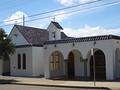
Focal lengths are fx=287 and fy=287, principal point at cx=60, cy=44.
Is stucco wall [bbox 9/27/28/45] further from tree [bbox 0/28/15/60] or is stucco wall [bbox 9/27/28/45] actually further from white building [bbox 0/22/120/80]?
tree [bbox 0/28/15/60]

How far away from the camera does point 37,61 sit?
36375 millimetres

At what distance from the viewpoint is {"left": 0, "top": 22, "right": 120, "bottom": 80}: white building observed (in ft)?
90.3

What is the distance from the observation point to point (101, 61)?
3119 cm

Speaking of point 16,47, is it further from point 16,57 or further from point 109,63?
point 109,63

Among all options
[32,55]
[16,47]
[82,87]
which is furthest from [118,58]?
[16,47]

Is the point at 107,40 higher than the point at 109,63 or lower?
higher

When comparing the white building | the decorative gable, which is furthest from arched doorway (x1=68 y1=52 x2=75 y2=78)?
the decorative gable

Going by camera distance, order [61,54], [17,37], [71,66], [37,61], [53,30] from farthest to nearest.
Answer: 1. [53,30]
2. [17,37]
3. [37,61]
4. [61,54]
5. [71,66]

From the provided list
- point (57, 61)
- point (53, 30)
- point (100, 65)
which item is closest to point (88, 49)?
point (100, 65)

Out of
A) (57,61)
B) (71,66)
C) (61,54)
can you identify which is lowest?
(71,66)

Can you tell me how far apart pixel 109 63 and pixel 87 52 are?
2721mm

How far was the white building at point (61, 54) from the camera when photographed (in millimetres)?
27516

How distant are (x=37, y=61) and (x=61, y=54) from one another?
336 centimetres

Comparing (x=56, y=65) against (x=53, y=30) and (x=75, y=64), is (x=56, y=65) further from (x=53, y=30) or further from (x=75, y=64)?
(x=53, y=30)
